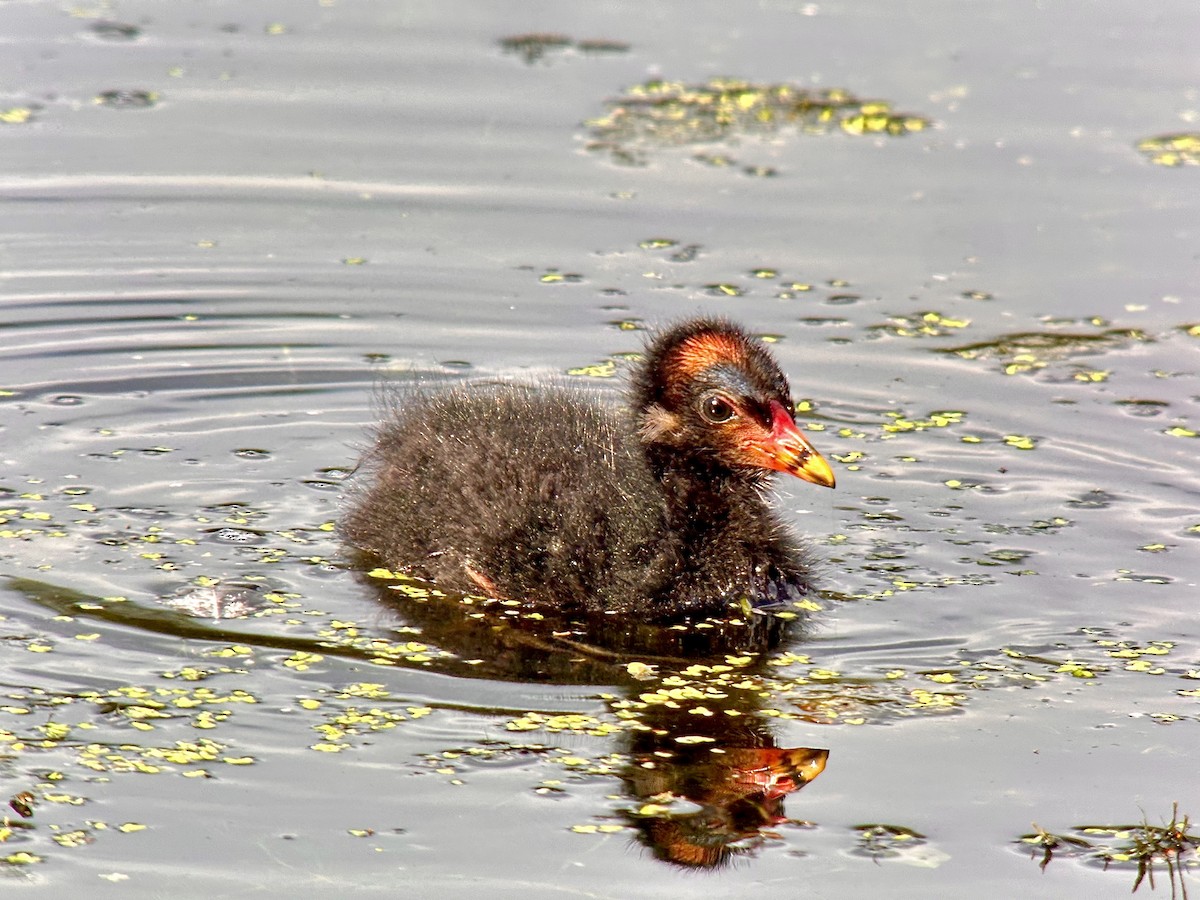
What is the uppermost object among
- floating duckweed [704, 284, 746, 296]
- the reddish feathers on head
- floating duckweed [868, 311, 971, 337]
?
the reddish feathers on head

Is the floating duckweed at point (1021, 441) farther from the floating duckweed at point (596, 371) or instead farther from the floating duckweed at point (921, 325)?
the floating duckweed at point (596, 371)

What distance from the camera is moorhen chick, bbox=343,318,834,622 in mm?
7008

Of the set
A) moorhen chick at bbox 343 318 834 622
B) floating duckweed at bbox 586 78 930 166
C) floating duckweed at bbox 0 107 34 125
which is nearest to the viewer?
moorhen chick at bbox 343 318 834 622

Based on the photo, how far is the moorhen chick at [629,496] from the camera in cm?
701

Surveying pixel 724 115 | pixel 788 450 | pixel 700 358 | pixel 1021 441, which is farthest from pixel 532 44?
pixel 788 450

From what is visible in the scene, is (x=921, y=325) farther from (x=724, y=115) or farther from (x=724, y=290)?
(x=724, y=115)

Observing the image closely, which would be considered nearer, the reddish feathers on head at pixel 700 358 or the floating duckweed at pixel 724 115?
the reddish feathers on head at pixel 700 358

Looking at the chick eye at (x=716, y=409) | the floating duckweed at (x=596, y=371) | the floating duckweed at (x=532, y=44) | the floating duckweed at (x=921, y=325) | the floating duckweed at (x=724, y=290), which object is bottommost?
the floating duckweed at (x=596, y=371)

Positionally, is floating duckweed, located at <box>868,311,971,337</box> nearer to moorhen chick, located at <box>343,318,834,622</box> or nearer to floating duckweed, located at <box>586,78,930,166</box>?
floating duckweed, located at <box>586,78,930,166</box>

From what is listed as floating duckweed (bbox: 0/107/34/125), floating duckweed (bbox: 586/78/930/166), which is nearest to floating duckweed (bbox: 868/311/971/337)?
floating duckweed (bbox: 586/78/930/166)

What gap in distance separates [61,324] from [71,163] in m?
2.33

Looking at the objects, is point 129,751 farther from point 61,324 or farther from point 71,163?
point 71,163

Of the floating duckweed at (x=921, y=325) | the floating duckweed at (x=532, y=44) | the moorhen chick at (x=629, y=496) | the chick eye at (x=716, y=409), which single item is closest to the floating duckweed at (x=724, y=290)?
the floating duckweed at (x=921, y=325)

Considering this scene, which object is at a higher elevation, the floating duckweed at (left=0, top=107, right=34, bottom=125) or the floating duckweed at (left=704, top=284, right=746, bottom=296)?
the floating duckweed at (left=0, top=107, right=34, bottom=125)
